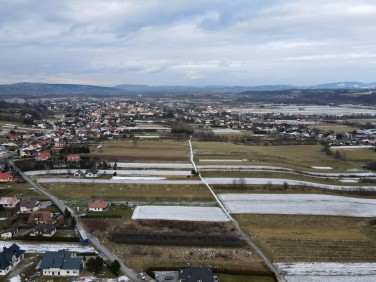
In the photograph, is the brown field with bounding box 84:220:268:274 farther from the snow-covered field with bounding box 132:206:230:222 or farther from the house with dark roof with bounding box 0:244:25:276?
the house with dark roof with bounding box 0:244:25:276

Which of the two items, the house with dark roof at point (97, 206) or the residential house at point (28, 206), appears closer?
the house with dark roof at point (97, 206)

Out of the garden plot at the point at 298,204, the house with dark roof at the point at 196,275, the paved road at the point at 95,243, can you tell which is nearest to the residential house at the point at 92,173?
the paved road at the point at 95,243

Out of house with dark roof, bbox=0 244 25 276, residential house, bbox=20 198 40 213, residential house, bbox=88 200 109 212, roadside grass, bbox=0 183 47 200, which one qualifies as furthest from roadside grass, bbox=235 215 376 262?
roadside grass, bbox=0 183 47 200

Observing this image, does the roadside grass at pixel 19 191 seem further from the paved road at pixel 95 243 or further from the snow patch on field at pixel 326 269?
the snow patch on field at pixel 326 269

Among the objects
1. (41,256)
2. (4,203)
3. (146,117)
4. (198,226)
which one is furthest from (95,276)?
(146,117)

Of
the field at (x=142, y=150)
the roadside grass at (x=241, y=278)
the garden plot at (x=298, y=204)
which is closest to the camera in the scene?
the roadside grass at (x=241, y=278)

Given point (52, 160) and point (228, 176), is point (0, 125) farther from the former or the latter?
point (228, 176)
